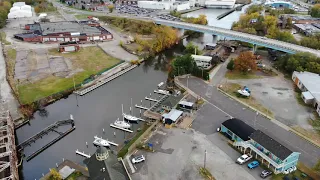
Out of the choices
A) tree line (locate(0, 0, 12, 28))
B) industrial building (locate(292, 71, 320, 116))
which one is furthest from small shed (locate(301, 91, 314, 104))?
tree line (locate(0, 0, 12, 28))

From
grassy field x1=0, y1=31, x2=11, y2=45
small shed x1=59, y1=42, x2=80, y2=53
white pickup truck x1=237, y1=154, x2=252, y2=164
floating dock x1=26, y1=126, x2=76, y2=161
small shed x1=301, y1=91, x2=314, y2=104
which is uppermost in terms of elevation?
grassy field x1=0, y1=31, x2=11, y2=45

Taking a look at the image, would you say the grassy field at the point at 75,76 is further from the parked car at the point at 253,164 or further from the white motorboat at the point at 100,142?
the parked car at the point at 253,164

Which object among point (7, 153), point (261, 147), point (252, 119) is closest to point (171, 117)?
point (252, 119)

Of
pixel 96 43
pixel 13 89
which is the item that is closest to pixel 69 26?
pixel 96 43

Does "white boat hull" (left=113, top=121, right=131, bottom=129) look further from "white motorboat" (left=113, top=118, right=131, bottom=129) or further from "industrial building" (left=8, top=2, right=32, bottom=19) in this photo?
"industrial building" (left=8, top=2, right=32, bottom=19)

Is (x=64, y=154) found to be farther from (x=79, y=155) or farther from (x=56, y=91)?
(x=56, y=91)
